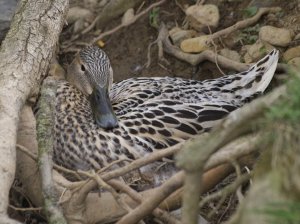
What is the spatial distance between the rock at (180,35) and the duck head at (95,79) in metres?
1.00

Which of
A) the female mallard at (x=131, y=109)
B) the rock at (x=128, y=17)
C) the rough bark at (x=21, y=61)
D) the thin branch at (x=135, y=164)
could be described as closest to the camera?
the thin branch at (x=135, y=164)

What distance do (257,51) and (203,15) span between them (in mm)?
552

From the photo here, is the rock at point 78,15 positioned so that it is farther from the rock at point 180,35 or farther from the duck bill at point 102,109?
the duck bill at point 102,109

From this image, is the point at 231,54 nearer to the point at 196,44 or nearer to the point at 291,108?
the point at 196,44

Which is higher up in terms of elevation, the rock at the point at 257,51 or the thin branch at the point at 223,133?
the thin branch at the point at 223,133

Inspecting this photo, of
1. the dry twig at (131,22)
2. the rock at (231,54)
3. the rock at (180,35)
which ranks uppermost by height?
the dry twig at (131,22)

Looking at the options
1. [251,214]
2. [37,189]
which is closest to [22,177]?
[37,189]

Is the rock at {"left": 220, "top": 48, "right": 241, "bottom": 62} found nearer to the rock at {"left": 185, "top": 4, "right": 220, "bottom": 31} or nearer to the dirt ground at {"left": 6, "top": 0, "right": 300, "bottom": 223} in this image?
the dirt ground at {"left": 6, "top": 0, "right": 300, "bottom": 223}

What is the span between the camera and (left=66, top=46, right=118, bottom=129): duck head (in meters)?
4.36

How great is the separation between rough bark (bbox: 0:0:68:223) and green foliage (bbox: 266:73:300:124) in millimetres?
1448

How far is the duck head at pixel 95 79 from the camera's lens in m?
4.36

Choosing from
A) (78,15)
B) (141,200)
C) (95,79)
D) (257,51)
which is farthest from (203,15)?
(141,200)

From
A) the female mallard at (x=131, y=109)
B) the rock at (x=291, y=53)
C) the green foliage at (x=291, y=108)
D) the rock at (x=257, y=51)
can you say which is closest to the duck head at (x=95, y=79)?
the female mallard at (x=131, y=109)

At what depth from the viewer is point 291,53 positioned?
16.9 feet
